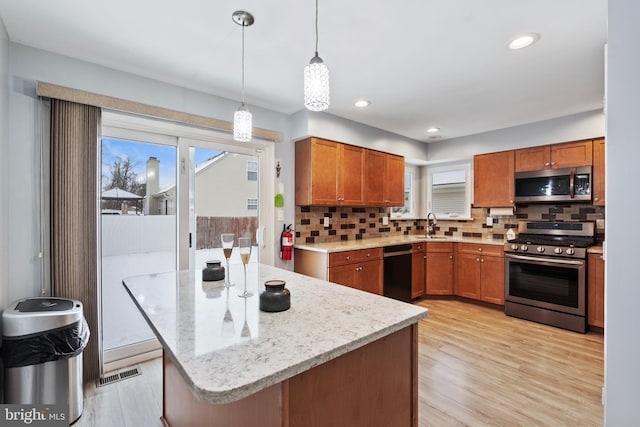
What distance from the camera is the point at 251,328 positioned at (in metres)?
1.06

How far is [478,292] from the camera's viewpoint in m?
4.09

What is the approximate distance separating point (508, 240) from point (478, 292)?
0.81m

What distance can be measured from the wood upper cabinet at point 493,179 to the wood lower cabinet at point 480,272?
645 millimetres

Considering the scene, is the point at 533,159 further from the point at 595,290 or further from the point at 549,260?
the point at 595,290

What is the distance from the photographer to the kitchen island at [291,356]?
2.64 feet

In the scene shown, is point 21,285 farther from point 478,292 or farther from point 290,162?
point 478,292

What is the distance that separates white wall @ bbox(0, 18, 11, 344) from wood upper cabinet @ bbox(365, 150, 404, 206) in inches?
130

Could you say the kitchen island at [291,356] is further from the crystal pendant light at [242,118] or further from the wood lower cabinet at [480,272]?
the wood lower cabinet at [480,272]

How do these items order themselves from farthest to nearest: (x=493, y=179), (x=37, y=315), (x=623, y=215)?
(x=493, y=179), (x=37, y=315), (x=623, y=215)

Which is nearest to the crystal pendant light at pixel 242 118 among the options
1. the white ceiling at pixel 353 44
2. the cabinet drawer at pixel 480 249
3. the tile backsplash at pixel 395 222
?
the white ceiling at pixel 353 44

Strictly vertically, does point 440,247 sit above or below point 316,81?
below

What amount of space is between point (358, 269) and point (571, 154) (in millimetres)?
2852

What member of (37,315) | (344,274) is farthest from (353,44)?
(37,315)

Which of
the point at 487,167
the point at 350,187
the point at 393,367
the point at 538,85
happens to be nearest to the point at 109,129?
the point at 350,187
